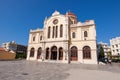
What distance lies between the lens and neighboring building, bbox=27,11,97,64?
2481 centimetres

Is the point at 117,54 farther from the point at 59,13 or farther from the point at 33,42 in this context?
the point at 33,42

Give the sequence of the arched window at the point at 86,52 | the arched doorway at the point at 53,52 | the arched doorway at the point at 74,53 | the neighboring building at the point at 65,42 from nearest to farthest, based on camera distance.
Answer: the arched window at the point at 86,52 → the neighboring building at the point at 65,42 → the arched doorway at the point at 74,53 → the arched doorway at the point at 53,52

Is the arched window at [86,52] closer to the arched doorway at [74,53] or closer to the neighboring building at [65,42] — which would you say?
the neighboring building at [65,42]

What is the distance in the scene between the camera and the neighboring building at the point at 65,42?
24812mm

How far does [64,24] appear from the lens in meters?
28.4

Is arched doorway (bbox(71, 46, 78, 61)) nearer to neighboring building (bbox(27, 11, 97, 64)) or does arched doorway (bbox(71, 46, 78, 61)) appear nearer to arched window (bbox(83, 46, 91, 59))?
neighboring building (bbox(27, 11, 97, 64))

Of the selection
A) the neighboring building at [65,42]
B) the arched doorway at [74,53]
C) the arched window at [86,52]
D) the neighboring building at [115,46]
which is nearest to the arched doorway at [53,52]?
the neighboring building at [65,42]

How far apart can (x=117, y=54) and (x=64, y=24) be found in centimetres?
3853

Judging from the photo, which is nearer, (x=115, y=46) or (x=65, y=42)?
Result: (x=65, y=42)

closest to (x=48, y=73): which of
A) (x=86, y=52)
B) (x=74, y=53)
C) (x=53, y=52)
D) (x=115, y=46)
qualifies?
(x=86, y=52)

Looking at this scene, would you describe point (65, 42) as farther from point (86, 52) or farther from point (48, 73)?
point (48, 73)

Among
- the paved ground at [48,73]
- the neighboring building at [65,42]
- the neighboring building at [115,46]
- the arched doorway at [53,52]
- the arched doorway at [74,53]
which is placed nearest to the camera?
the paved ground at [48,73]

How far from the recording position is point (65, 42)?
26.4 m

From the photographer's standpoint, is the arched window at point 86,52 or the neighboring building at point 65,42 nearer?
the arched window at point 86,52
